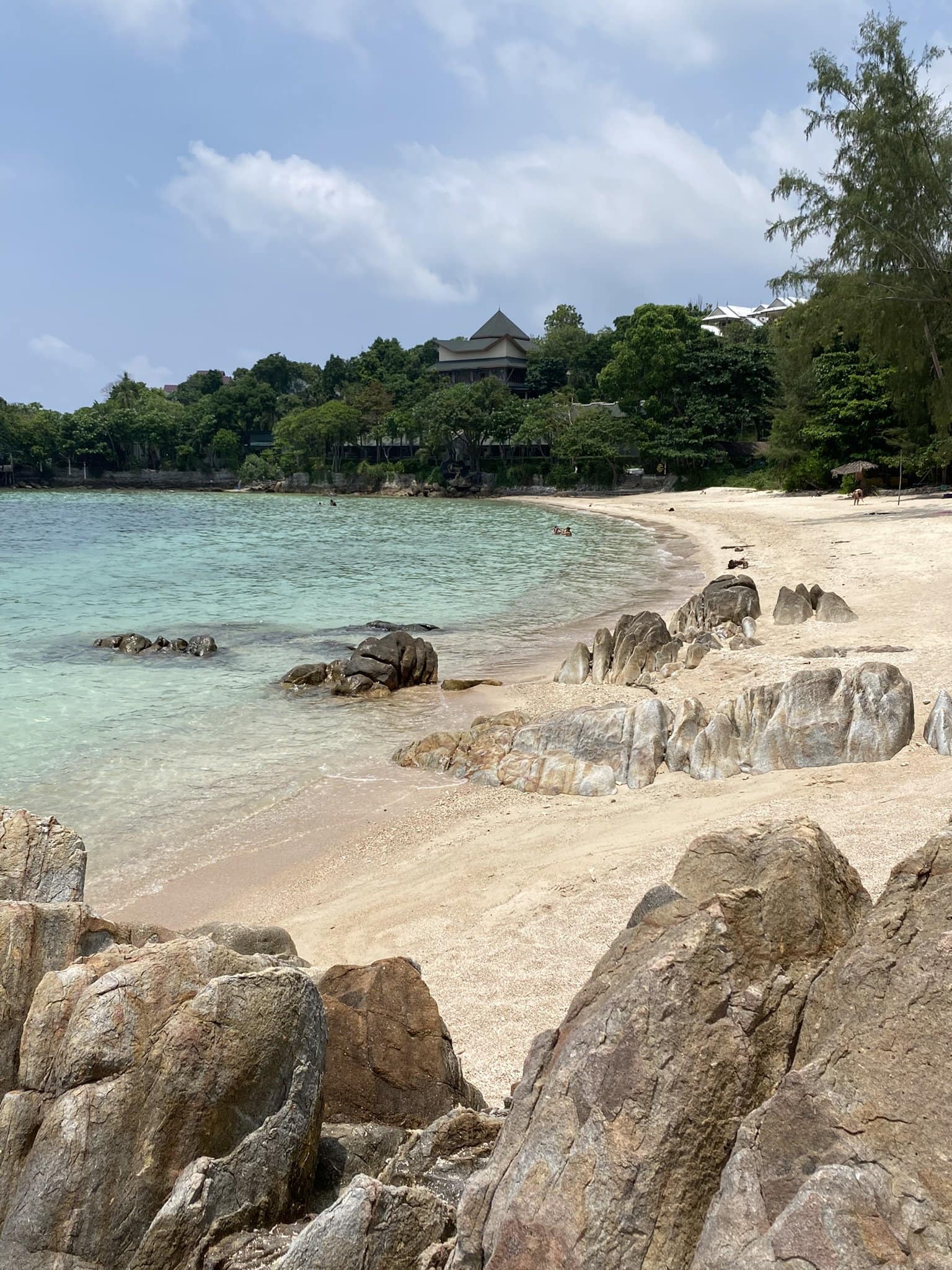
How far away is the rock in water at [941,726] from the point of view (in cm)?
800

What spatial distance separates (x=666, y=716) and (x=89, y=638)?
574 inches

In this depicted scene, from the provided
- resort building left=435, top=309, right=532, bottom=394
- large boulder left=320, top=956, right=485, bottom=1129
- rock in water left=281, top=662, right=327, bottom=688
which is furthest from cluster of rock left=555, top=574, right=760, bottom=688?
resort building left=435, top=309, right=532, bottom=394

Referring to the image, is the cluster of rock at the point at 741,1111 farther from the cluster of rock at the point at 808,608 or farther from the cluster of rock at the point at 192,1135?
the cluster of rock at the point at 808,608

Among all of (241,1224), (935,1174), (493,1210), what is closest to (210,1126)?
(241,1224)

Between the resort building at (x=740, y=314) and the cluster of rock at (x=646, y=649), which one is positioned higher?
the resort building at (x=740, y=314)

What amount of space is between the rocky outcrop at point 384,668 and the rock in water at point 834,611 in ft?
20.2

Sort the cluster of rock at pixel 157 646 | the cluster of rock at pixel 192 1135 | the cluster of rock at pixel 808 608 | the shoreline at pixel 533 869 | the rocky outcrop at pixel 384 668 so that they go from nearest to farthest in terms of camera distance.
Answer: the cluster of rock at pixel 192 1135 → the shoreline at pixel 533 869 → the rocky outcrop at pixel 384 668 → the cluster of rock at pixel 808 608 → the cluster of rock at pixel 157 646

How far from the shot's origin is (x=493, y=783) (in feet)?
31.9

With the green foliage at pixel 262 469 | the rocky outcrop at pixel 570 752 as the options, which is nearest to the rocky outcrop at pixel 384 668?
the rocky outcrop at pixel 570 752

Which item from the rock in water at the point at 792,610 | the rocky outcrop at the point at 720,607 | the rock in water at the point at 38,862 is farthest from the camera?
the rocky outcrop at the point at 720,607

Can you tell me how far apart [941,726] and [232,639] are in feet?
49.0

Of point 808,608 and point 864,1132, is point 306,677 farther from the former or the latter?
point 864,1132

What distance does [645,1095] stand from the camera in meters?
2.40

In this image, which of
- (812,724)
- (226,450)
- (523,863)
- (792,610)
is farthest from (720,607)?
(226,450)
